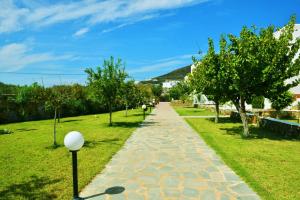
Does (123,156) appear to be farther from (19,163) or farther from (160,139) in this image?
(160,139)

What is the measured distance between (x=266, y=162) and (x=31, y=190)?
599 centimetres

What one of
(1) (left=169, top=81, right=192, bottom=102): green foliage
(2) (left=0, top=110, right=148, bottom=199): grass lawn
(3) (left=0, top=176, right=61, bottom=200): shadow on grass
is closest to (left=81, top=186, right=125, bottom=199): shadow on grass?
(2) (left=0, top=110, right=148, bottom=199): grass lawn

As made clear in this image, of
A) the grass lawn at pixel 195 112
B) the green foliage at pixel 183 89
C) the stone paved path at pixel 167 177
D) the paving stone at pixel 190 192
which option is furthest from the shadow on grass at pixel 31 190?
the grass lawn at pixel 195 112

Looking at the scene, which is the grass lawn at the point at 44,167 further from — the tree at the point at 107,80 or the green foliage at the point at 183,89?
the green foliage at the point at 183,89

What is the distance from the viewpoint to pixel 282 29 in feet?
41.6

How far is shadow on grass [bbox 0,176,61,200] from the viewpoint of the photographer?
19.1 ft

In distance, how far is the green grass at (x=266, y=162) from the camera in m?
6.06

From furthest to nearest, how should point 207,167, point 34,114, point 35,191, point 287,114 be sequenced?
point 34,114 → point 287,114 → point 207,167 → point 35,191

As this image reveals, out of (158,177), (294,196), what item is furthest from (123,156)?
(294,196)

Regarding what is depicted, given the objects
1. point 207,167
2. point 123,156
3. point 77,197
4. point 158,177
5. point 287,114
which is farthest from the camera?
point 287,114

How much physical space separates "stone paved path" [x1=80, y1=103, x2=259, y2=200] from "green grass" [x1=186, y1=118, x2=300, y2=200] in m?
0.31

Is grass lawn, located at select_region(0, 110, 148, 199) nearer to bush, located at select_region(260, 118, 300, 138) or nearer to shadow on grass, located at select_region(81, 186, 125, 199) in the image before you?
shadow on grass, located at select_region(81, 186, 125, 199)

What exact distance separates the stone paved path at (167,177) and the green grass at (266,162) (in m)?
0.31

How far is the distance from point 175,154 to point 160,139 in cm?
337
